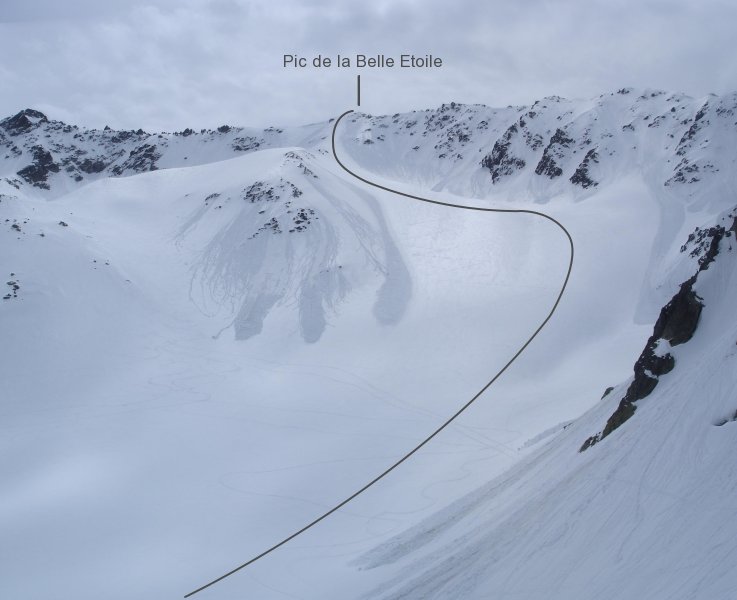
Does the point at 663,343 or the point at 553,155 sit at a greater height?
the point at 553,155

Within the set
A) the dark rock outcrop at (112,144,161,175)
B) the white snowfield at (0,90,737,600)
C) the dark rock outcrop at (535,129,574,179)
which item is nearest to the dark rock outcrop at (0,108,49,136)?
the dark rock outcrop at (112,144,161,175)

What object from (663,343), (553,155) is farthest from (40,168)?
(663,343)

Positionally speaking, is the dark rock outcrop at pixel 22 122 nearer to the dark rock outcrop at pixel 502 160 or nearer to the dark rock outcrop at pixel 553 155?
the dark rock outcrop at pixel 502 160

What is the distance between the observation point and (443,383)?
125 feet

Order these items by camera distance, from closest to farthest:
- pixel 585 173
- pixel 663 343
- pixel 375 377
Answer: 1. pixel 663 343
2. pixel 375 377
3. pixel 585 173

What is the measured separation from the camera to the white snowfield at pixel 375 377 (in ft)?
54.6

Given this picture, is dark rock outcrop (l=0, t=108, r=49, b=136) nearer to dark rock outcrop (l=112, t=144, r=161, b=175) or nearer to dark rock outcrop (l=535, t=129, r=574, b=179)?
dark rock outcrop (l=112, t=144, r=161, b=175)

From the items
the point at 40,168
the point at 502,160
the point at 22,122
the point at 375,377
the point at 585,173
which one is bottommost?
the point at 375,377

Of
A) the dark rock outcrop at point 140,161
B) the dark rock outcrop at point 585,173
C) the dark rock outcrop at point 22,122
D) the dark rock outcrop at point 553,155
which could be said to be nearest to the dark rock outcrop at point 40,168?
the dark rock outcrop at point 140,161

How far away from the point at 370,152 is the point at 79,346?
68219 millimetres

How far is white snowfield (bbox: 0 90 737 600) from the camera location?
656 inches

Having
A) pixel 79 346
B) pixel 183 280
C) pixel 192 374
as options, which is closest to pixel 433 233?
pixel 183 280

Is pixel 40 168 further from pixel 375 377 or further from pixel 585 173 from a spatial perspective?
pixel 375 377

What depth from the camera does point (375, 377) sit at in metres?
40.1
